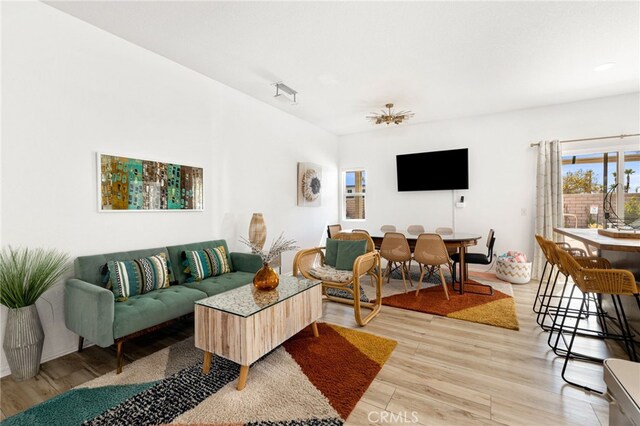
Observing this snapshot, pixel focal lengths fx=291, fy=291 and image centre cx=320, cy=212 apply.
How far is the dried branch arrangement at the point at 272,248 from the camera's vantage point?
8.20 ft

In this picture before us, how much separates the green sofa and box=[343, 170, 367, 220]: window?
3.99 meters

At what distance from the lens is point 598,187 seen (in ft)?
15.0

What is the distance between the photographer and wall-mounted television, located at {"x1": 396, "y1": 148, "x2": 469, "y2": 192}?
534 centimetres

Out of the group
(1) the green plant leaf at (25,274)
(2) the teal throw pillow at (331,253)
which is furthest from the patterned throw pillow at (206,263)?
(2) the teal throw pillow at (331,253)

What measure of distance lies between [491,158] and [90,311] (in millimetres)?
5871

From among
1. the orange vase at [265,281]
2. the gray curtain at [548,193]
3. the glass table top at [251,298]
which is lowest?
the glass table top at [251,298]

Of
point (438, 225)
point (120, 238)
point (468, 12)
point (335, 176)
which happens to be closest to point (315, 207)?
point (335, 176)

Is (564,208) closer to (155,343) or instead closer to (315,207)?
(315,207)

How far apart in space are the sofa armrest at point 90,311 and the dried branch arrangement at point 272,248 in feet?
3.69

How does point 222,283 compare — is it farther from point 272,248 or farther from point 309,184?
point 309,184

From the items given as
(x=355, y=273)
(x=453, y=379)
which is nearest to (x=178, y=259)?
(x=355, y=273)

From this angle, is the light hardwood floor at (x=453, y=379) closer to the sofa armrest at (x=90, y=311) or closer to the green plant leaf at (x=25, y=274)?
the sofa armrest at (x=90, y=311)

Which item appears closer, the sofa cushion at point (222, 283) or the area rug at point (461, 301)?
the sofa cushion at point (222, 283)

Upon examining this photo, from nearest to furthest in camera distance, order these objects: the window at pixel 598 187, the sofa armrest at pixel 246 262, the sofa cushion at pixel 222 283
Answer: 1. the sofa cushion at pixel 222 283
2. the sofa armrest at pixel 246 262
3. the window at pixel 598 187
